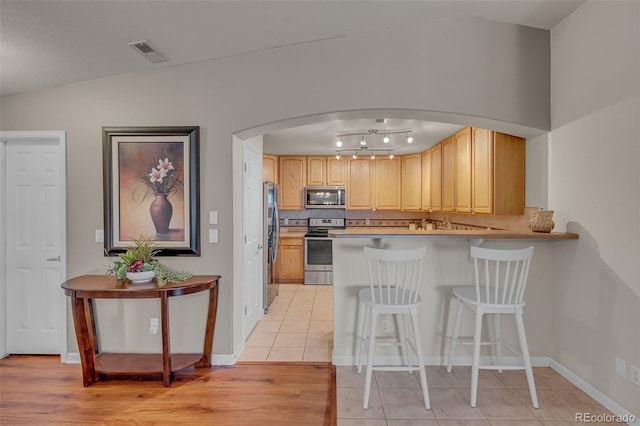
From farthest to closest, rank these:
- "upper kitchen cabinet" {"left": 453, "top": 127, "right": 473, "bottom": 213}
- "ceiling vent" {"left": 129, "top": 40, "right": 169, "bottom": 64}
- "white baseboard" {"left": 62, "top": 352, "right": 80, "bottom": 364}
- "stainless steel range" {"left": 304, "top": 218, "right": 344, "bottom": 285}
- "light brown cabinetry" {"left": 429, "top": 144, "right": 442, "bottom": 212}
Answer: "stainless steel range" {"left": 304, "top": 218, "right": 344, "bottom": 285}
"light brown cabinetry" {"left": 429, "top": 144, "right": 442, "bottom": 212}
"upper kitchen cabinet" {"left": 453, "top": 127, "right": 473, "bottom": 213}
"white baseboard" {"left": 62, "top": 352, "right": 80, "bottom": 364}
"ceiling vent" {"left": 129, "top": 40, "right": 169, "bottom": 64}

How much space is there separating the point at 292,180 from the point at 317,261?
5.06ft

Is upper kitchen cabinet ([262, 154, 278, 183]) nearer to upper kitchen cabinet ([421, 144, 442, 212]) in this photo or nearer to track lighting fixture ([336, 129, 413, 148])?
track lighting fixture ([336, 129, 413, 148])

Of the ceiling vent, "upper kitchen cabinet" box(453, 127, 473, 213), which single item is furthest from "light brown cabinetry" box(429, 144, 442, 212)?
the ceiling vent

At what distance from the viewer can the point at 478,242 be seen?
8.64ft

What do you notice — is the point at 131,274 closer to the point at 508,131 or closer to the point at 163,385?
the point at 163,385

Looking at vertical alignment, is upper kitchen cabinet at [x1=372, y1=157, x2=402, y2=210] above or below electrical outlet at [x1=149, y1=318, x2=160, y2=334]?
above

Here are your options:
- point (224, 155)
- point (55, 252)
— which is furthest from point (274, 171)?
point (55, 252)

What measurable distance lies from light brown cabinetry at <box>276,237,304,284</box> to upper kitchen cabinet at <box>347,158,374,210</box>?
1193 mm

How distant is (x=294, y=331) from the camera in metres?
3.56

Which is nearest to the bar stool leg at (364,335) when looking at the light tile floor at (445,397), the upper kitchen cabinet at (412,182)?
the light tile floor at (445,397)

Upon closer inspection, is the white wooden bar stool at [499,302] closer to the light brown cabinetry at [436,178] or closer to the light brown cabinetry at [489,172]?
the light brown cabinetry at [489,172]

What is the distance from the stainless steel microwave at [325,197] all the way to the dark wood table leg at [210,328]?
322 cm

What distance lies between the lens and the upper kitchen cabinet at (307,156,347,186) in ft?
19.3

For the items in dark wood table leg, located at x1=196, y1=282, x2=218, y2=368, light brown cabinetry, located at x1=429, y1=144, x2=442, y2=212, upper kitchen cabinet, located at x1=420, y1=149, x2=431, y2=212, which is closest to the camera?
dark wood table leg, located at x1=196, y1=282, x2=218, y2=368
